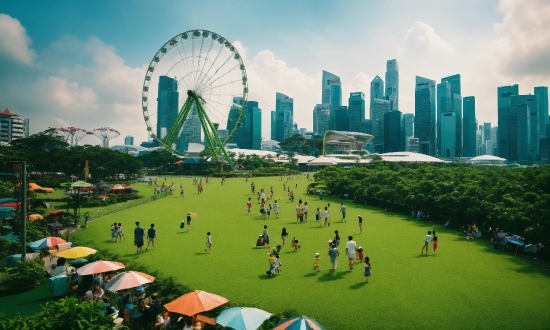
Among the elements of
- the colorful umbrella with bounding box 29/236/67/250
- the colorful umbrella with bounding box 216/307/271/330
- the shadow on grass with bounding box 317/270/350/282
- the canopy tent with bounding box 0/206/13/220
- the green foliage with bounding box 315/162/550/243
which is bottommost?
the shadow on grass with bounding box 317/270/350/282

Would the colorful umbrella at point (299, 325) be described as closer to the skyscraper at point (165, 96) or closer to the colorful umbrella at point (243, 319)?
the colorful umbrella at point (243, 319)

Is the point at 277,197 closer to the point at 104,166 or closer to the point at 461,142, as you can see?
the point at 104,166

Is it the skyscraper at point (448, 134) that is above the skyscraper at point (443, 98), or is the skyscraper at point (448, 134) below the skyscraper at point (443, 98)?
below

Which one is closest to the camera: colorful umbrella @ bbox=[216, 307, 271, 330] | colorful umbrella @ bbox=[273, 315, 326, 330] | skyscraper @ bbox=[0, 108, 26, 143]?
colorful umbrella @ bbox=[273, 315, 326, 330]

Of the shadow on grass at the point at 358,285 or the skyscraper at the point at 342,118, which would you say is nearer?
the shadow on grass at the point at 358,285

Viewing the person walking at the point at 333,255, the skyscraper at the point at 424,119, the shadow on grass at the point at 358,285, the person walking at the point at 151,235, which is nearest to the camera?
the shadow on grass at the point at 358,285

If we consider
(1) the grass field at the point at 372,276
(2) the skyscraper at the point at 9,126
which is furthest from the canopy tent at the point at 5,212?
(2) the skyscraper at the point at 9,126

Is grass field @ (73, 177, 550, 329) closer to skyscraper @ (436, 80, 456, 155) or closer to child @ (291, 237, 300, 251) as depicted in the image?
child @ (291, 237, 300, 251)

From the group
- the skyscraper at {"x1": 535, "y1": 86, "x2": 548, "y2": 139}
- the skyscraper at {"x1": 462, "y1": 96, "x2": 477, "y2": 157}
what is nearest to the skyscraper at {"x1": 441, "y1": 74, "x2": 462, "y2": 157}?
the skyscraper at {"x1": 462, "y1": 96, "x2": 477, "y2": 157}
